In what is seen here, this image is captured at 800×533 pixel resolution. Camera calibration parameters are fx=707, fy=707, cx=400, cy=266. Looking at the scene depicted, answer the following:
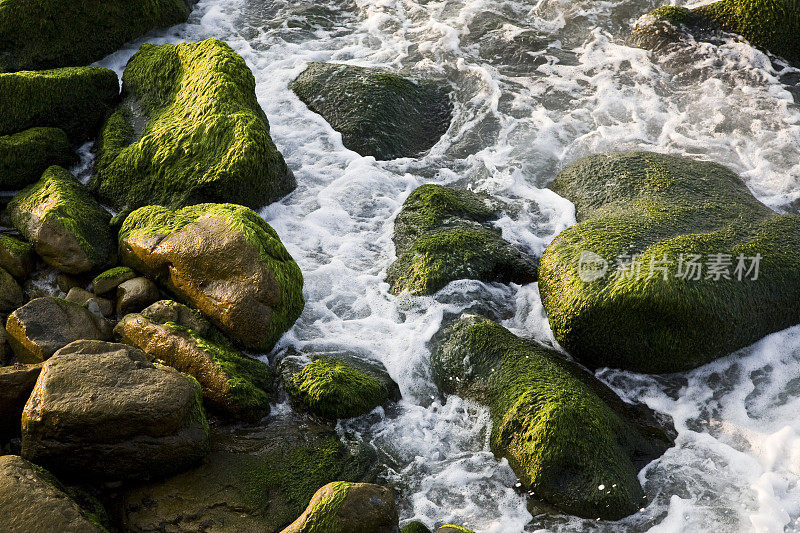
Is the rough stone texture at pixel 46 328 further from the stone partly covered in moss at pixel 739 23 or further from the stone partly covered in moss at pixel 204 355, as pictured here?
the stone partly covered in moss at pixel 739 23

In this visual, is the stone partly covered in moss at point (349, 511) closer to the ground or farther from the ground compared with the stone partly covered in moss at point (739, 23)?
closer to the ground

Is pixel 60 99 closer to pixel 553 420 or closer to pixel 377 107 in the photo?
pixel 377 107

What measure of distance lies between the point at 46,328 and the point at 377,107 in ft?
14.9

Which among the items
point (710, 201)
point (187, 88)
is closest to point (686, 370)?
point (710, 201)

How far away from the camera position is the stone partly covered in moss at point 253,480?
4512 mm

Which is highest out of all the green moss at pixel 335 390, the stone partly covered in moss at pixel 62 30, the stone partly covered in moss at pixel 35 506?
the stone partly covered in moss at pixel 62 30

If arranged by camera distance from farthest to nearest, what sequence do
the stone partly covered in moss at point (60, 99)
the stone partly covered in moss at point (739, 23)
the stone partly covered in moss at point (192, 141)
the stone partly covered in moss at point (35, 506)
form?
the stone partly covered in moss at point (739, 23), the stone partly covered in moss at point (60, 99), the stone partly covered in moss at point (192, 141), the stone partly covered in moss at point (35, 506)

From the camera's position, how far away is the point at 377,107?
8.39m

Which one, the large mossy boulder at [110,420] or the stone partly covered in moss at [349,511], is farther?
the large mossy boulder at [110,420]

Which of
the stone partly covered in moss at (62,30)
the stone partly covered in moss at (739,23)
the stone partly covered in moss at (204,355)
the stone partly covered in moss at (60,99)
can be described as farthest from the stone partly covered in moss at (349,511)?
the stone partly covered in moss at (739,23)

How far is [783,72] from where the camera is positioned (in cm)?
895

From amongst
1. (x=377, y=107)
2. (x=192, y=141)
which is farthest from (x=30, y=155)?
(x=377, y=107)

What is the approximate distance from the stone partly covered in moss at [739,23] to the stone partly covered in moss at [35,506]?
8735 mm

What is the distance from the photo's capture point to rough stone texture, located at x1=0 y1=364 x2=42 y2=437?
4.80 m
